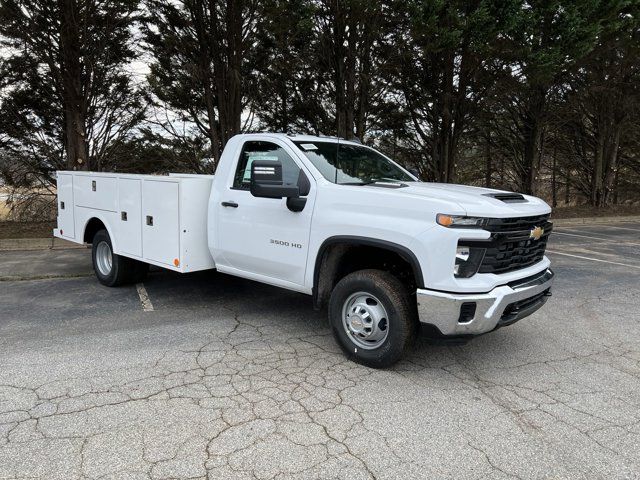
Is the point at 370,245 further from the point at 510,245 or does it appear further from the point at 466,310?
the point at 510,245

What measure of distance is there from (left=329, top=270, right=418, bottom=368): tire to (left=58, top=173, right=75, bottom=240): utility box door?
491cm

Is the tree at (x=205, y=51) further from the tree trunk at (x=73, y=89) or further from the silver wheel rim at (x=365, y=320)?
the silver wheel rim at (x=365, y=320)

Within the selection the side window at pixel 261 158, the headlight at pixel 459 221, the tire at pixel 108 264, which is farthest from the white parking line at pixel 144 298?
the headlight at pixel 459 221

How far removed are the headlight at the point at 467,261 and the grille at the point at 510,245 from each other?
0.22 feet

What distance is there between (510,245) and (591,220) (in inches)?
609

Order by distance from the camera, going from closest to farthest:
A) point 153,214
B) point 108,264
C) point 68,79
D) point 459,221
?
point 459,221 → point 153,214 → point 108,264 → point 68,79

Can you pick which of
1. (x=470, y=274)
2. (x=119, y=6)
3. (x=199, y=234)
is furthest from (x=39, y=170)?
(x=470, y=274)

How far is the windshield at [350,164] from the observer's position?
5066mm

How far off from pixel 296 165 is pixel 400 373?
2198 mm

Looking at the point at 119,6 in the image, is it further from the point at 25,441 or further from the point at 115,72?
the point at 25,441

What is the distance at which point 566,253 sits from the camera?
417 inches

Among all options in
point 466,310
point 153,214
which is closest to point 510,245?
point 466,310

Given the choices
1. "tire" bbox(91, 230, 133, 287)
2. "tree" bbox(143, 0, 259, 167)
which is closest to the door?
"tire" bbox(91, 230, 133, 287)

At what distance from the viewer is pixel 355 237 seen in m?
4.40
